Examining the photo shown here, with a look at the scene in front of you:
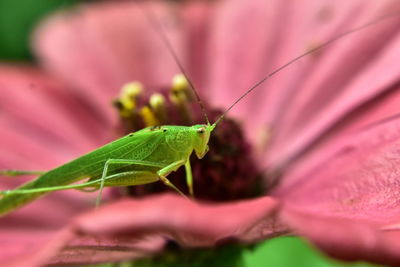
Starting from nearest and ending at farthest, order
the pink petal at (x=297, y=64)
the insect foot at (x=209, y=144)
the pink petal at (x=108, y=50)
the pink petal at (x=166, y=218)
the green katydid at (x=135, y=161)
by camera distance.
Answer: the pink petal at (x=166, y=218), the green katydid at (x=135, y=161), the insect foot at (x=209, y=144), the pink petal at (x=297, y=64), the pink petal at (x=108, y=50)

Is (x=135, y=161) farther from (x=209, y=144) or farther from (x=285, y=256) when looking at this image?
(x=285, y=256)

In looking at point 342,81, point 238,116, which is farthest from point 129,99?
point 342,81

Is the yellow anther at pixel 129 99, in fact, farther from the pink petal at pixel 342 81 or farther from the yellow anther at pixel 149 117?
the pink petal at pixel 342 81

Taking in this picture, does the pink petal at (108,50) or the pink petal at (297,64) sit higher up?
the pink petal at (108,50)

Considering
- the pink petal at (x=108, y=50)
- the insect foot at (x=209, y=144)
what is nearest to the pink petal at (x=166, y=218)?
the insect foot at (x=209, y=144)

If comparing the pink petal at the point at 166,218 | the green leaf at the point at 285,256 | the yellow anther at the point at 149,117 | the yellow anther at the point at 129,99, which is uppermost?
the yellow anther at the point at 129,99

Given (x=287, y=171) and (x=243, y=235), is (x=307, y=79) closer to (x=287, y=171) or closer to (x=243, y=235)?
(x=287, y=171)

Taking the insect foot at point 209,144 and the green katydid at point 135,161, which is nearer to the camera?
the green katydid at point 135,161
